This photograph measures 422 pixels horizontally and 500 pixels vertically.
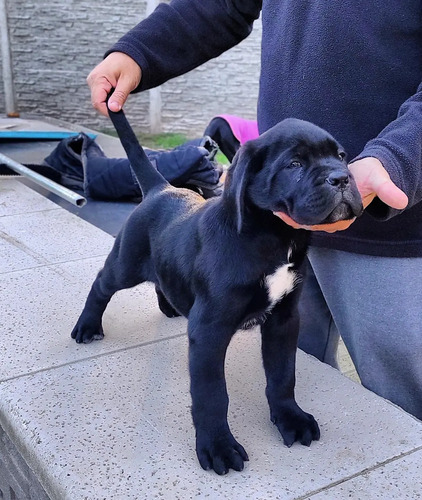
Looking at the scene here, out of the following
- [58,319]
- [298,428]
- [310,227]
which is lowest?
[58,319]

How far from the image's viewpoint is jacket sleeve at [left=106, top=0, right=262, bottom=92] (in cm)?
242

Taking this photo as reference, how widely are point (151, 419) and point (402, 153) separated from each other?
1.12 meters

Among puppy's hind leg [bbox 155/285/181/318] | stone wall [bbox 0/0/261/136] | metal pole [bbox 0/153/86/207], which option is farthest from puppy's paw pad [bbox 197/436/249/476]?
stone wall [bbox 0/0/261/136]

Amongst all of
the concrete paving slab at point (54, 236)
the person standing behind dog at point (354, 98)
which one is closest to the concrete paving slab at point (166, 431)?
the person standing behind dog at point (354, 98)

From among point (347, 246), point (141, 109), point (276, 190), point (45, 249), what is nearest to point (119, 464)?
point (276, 190)

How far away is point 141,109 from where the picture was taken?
1175cm

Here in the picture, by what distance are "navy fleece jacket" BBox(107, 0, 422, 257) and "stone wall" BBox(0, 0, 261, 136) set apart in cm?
926

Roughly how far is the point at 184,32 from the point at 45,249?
1.68 m

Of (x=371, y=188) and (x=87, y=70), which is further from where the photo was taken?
(x=87, y=70)

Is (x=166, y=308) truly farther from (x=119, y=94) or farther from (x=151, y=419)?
(x=119, y=94)

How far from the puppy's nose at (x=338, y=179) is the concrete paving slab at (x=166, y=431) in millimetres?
853

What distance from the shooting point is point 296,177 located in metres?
1.61

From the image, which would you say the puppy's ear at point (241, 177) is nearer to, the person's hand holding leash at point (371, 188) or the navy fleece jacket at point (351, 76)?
the person's hand holding leash at point (371, 188)

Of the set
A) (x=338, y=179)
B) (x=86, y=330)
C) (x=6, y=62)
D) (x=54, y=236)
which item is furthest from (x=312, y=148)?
(x=6, y=62)
